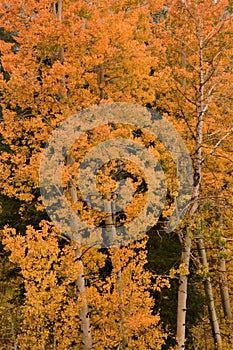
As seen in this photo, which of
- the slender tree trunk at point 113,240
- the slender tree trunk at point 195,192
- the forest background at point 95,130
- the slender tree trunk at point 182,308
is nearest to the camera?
the slender tree trunk at point 195,192

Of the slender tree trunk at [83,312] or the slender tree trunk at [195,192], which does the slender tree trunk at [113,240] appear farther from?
the slender tree trunk at [195,192]

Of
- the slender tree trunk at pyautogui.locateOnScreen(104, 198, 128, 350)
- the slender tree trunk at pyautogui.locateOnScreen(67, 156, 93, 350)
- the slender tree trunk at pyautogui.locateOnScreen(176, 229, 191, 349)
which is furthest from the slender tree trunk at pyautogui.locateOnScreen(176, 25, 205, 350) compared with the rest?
the slender tree trunk at pyautogui.locateOnScreen(67, 156, 93, 350)

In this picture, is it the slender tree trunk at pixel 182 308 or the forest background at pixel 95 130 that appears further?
the forest background at pixel 95 130

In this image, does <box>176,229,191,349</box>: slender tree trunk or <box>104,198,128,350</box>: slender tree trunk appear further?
<box>104,198,128,350</box>: slender tree trunk

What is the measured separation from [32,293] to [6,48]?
667cm

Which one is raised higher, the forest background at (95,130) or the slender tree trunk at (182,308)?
the forest background at (95,130)

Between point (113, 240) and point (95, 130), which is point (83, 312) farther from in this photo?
point (95, 130)

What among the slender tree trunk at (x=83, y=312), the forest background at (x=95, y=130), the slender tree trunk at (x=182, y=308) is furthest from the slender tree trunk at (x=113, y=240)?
the slender tree trunk at (x=182, y=308)

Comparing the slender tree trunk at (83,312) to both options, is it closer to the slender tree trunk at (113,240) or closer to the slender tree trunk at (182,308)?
the slender tree trunk at (113,240)

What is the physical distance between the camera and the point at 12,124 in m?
11.4

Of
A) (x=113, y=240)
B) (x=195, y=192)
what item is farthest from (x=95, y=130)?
(x=195, y=192)

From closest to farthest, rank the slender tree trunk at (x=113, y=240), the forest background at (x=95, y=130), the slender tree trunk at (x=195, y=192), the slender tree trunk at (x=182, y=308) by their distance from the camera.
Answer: the slender tree trunk at (x=195, y=192)
the slender tree trunk at (x=182, y=308)
the forest background at (x=95, y=130)
the slender tree trunk at (x=113, y=240)

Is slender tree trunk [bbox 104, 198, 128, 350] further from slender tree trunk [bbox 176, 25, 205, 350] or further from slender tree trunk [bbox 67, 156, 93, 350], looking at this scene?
slender tree trunk [bbox 176, 25, 205, 350]

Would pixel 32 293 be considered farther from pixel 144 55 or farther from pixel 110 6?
pixel 110 6
